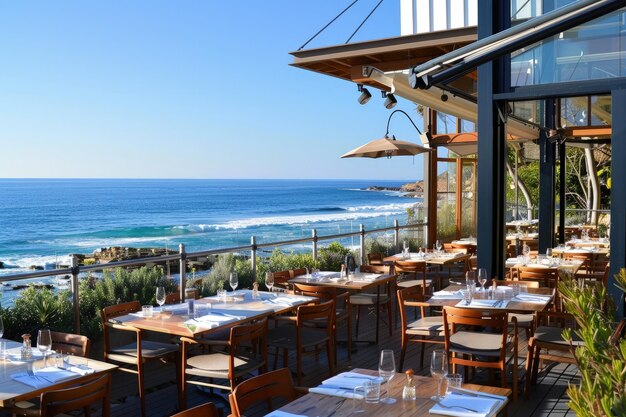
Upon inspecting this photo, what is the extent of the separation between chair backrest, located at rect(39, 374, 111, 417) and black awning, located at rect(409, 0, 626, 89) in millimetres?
2618

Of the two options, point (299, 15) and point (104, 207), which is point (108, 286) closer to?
point (299, 15)

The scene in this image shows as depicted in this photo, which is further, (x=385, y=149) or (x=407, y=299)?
(x=385, y=149)

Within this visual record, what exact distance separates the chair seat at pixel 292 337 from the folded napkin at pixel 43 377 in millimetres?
2372

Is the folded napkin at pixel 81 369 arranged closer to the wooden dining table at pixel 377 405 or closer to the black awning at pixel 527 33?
the wooden dining table at pixel 377 405

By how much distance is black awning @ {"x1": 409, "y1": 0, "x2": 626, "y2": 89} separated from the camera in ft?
9.91

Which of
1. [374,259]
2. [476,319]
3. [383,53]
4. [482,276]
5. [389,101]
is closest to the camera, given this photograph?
[476,319]

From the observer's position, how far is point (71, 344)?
4891mm

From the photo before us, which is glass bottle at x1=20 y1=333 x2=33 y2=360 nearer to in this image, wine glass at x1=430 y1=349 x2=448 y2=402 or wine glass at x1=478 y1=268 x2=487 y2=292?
wine glass at x1=430 y1=349 x2=448 y2=402

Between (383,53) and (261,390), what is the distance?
7.05 metres

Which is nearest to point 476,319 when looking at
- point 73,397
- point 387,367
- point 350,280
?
point 387,367

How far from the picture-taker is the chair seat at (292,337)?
20.4ft

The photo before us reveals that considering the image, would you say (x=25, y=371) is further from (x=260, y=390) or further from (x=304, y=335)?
(x=304, y=335)

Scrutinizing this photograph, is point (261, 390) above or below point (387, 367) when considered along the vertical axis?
below

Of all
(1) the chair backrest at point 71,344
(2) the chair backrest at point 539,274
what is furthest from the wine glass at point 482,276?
(1) the chair backrest at point 71,344
